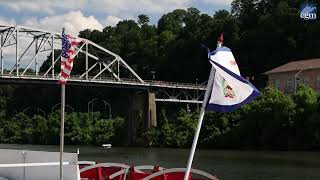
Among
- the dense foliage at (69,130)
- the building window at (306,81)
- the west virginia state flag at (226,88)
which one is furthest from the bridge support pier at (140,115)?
the west virginia state flag at (226,88)

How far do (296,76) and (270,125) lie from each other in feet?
83.9

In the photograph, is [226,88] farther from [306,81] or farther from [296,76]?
[296,76]

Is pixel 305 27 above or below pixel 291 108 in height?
above

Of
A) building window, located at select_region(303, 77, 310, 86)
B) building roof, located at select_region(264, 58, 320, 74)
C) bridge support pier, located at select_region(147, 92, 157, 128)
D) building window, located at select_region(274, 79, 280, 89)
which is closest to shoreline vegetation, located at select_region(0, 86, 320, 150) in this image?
bridge support pier, located at select_region(147, 92, 157, 128)

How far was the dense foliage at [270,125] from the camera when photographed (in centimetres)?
10340

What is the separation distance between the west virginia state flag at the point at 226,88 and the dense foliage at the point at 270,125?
288ft

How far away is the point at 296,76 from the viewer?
5148 inches

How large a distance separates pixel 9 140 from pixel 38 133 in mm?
13947

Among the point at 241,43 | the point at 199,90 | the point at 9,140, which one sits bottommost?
the point at 9,140

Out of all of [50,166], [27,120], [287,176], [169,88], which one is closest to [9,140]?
[27,120]

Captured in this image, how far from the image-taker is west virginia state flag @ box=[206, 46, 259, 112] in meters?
13.5

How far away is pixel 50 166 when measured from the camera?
18766 millimetres

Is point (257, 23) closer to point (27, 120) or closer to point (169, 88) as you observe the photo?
point (169, 88)

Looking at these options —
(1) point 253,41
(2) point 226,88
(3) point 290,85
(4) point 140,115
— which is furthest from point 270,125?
(2) point 226,88
